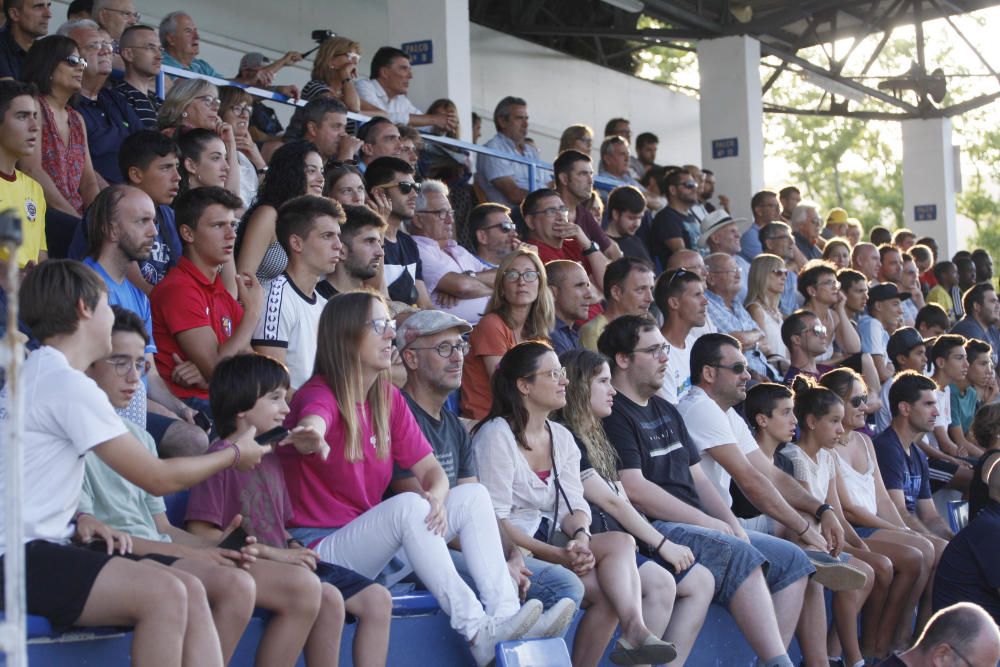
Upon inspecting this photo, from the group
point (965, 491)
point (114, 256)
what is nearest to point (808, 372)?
point (965, 491)

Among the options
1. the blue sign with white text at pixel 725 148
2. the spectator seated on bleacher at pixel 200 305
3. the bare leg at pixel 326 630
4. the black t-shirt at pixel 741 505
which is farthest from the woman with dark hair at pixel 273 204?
the blue sign with white text at pixel 725 148

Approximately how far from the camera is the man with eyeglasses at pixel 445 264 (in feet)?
24.0

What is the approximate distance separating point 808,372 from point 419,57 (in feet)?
14.3

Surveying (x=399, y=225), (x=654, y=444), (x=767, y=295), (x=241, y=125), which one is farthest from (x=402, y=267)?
(x=767, y=295)

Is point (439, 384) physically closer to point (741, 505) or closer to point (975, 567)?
point (741, 505)

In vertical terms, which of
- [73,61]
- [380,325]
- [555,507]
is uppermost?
[73,61]

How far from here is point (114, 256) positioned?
4.95m

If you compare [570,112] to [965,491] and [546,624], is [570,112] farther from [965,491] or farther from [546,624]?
[546,624]

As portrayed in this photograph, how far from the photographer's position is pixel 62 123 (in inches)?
236

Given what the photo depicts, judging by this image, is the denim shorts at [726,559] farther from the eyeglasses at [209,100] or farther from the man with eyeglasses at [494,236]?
the eyeglasses at [209,100]

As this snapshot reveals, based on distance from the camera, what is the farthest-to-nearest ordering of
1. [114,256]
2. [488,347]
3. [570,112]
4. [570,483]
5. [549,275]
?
1. [570,112]
2. [549,275]
3. [488,347]
4. [570,483]
5. [114,256]

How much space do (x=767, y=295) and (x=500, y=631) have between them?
5479mm

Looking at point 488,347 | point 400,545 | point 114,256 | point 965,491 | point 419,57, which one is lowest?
point 965,491

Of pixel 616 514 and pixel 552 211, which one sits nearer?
pixel 616 514
